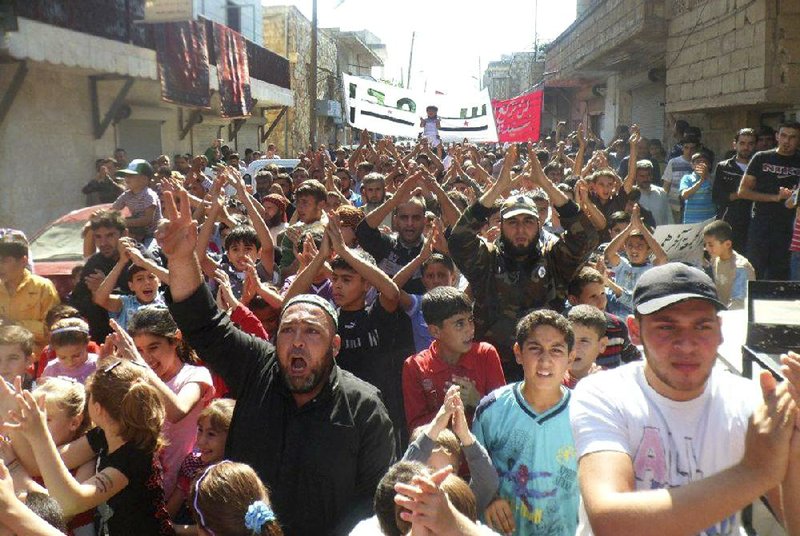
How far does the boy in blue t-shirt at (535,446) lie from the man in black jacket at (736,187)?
570 centimetres

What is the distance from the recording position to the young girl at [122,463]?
277 centimetres

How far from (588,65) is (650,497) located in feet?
56.1

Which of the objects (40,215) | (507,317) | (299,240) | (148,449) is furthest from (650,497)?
(40,215)

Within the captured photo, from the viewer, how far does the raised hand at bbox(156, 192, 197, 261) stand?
9.05ft

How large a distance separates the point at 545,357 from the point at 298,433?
104cm

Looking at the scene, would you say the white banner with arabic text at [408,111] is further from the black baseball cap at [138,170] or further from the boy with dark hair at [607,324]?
the boy with dark hair at [607,324]

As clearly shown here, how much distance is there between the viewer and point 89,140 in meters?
14.4

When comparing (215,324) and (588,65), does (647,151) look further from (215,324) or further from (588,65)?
(215,324)

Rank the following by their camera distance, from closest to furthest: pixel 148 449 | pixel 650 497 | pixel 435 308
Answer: pixel 650 497, pixel 148 449, pixel 435 308

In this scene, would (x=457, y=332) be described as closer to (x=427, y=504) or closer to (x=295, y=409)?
(x=295, y=409)

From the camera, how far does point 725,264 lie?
5.55m

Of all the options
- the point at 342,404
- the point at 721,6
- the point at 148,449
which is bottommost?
the point at 148,449

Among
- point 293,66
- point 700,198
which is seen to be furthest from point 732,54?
point 293,66

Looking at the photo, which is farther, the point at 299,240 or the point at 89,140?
the point at 89,140
